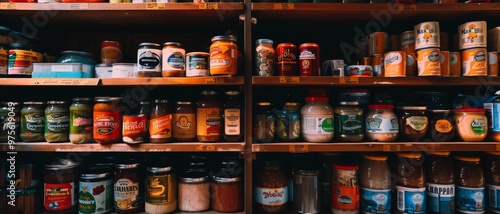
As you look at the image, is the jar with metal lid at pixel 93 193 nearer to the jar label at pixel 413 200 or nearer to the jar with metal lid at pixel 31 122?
the jar with metal lid at pixel 31 122

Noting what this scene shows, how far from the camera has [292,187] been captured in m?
1.45

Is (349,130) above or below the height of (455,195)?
above

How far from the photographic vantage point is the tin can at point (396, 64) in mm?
1282

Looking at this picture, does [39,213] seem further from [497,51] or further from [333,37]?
[497,51]

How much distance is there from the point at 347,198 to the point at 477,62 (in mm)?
877

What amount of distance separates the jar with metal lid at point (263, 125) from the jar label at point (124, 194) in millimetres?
658

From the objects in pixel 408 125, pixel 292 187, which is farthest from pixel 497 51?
pixel 292 187

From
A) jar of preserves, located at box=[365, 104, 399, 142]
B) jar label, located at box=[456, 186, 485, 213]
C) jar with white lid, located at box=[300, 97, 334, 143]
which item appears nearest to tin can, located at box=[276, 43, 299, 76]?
jar with white lid, located at box=[300, 97, 334, 143]

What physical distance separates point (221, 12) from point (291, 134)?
69cm

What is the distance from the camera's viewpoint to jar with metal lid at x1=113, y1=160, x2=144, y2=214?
1.36 meters

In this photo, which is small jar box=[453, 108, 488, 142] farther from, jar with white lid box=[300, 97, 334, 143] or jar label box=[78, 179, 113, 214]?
jar label box=[78, 179, 113, 214]

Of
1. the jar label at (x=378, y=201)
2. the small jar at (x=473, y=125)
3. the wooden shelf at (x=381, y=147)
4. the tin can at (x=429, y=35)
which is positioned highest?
the tin can at (x=429, y=35)

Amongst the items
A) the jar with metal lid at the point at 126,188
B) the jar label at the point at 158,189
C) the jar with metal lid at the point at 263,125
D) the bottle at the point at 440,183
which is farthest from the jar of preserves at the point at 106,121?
the bottle at the point at 440,183

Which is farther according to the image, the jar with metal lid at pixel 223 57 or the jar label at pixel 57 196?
the jar label at pixel 57 196
